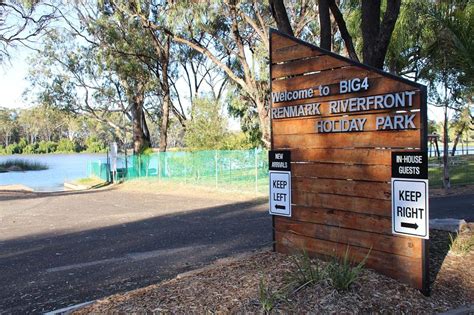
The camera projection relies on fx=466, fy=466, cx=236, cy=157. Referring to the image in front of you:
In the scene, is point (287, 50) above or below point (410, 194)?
above

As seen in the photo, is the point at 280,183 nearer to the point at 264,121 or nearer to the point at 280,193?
the point at 280,193

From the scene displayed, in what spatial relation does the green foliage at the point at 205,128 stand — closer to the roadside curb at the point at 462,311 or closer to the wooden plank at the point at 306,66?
the wooden plank at the point at 306,66

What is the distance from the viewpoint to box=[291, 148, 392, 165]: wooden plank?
4906 mm

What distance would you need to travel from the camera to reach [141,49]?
30.9 meters

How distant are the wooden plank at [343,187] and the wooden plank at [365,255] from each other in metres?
0.59

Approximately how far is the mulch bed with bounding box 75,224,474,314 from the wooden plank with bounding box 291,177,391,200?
82 cm

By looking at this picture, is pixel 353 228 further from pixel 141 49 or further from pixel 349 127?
pixel 141 49

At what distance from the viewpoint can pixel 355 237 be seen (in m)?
5.13

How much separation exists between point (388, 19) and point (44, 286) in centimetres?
637

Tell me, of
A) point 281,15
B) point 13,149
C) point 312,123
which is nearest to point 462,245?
point 312,123

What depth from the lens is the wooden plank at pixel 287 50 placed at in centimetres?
580

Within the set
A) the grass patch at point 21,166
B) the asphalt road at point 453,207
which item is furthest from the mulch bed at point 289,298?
the grass patch at point 21,166

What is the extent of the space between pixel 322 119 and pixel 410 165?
1.33 meters

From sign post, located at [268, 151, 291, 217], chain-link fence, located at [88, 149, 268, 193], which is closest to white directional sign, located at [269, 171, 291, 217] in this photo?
sign post, located at [268, 151, 291, 217]
